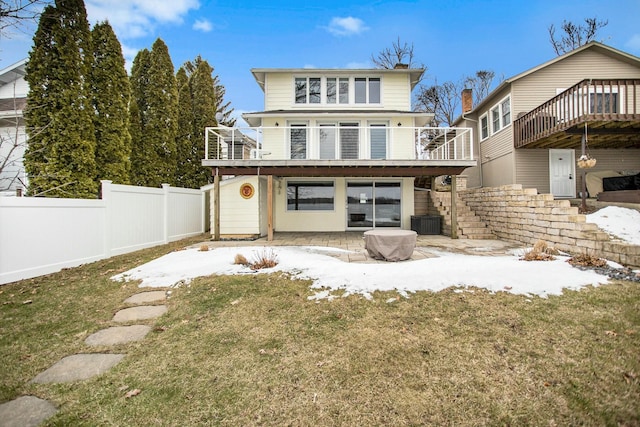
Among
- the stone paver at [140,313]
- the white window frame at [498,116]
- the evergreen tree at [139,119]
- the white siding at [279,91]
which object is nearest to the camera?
the stone paver at [140,313]

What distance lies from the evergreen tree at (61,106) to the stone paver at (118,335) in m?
6.50

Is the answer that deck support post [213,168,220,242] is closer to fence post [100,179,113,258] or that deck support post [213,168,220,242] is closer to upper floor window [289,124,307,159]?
fence post [100,179,113,258]

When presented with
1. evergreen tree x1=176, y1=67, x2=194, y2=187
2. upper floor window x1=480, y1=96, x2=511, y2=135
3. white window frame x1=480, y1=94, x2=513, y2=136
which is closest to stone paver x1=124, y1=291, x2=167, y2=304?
evergreen tree x1=176, y1=67, x2=194, y2=187

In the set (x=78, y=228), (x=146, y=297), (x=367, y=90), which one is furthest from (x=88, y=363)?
(x=367, y=90)

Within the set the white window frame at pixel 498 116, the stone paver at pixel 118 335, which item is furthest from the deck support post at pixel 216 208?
the white window frame at pixel 498 116

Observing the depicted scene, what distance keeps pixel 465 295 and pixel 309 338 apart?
236 cm

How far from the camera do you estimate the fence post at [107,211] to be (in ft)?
24.5

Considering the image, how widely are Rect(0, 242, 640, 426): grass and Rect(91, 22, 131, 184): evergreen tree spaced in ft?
21.0

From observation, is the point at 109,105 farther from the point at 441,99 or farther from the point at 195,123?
the point at 441,99

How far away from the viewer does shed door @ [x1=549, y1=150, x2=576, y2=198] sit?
476 inches

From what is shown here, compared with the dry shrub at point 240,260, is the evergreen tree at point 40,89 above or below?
above

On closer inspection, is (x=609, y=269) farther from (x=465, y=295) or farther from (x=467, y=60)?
(x=467, y=60)

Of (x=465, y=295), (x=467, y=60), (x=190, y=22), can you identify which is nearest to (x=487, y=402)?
(x=465, y=295)

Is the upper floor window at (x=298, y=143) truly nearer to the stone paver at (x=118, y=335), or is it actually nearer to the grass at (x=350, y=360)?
the grass at (x=350, y=360)
